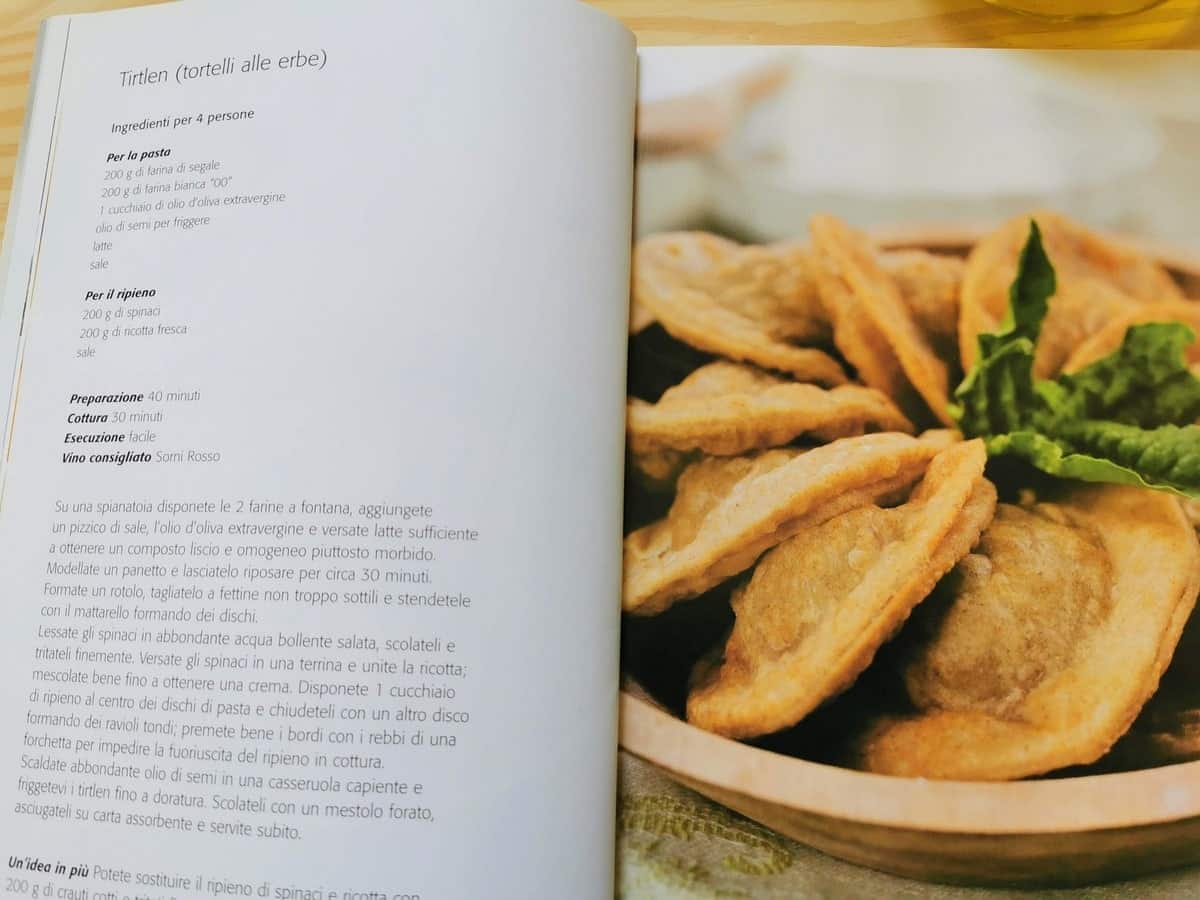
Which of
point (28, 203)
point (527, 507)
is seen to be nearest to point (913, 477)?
point (527, 507)

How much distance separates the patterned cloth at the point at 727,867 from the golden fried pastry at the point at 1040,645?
50 millimetres

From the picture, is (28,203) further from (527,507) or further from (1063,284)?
(1063,284)

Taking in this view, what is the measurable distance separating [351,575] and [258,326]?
0.12 metres

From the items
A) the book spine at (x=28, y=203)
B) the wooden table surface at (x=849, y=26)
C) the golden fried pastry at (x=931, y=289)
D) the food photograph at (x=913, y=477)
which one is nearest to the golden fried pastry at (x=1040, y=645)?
the food photograph at (x=913, y=477)

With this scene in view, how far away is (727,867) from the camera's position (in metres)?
0.40

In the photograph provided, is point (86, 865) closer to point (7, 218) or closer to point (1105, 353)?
point (7, 218)

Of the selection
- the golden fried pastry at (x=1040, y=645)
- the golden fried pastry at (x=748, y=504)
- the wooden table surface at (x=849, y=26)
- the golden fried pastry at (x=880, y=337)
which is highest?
the wooden table surface at (x=849, y=26)

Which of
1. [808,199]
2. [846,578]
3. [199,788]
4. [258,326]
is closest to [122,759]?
[199,788]

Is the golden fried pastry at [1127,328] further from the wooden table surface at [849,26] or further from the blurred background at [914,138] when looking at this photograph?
the wooden table surface at [849,26]

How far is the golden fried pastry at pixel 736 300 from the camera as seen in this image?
1.49 ft

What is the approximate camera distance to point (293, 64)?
43cm

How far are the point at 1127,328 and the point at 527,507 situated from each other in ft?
0.98

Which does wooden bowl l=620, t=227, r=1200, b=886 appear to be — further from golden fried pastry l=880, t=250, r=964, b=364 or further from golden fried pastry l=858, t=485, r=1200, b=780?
golden fried pastry l=880, t=250, r=964, b=364

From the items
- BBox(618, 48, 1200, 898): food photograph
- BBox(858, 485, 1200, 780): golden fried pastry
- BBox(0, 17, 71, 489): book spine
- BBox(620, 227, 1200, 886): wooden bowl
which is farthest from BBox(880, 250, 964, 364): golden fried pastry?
BBox(0, 17, 71, 489): book spine
